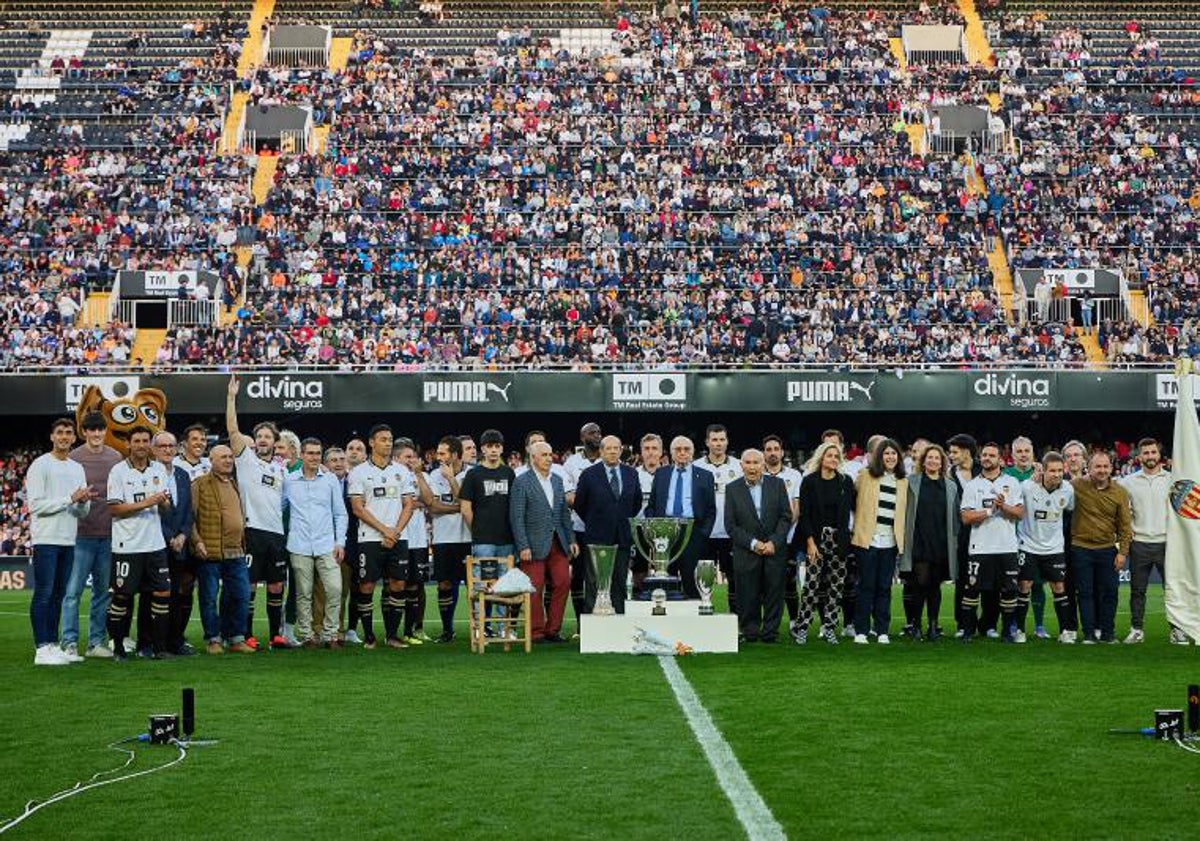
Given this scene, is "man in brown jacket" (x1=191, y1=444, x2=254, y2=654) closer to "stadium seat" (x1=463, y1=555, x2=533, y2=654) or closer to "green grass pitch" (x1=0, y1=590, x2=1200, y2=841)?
"green grass pitch" (x1=0, y1=590, x2=1200, y2=841)

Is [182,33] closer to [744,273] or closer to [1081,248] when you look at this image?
[744,273]

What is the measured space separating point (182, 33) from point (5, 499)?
20228 millimetres

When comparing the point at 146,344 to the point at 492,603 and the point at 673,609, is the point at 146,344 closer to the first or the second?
the point at 492,603

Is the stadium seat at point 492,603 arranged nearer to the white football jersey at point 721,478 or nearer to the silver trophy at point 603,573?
the silver trophy at point 603,573

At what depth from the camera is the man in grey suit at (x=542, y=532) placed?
15.0m

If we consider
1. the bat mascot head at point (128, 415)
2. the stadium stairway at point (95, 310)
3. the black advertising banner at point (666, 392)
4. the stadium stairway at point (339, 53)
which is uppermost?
the stadium stairway at point (339, 53)

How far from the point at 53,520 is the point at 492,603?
3873 mm

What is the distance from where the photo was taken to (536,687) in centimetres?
1157

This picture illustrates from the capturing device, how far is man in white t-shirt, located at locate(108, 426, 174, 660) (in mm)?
13758

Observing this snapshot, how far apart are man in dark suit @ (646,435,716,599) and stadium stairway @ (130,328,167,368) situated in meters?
23.9

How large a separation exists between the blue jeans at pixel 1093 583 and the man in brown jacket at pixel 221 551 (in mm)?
7495

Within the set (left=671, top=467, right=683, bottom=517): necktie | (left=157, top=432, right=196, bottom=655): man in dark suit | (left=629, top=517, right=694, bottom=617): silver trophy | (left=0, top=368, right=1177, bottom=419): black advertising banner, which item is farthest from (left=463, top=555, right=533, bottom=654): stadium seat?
(left=0, top=368, right=1177, bottom=419): black advertising banner

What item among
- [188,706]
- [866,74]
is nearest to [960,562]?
[188,706]

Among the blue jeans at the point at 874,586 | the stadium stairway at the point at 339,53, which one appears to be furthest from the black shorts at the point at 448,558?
the stadium stairway at the point at 339,53
